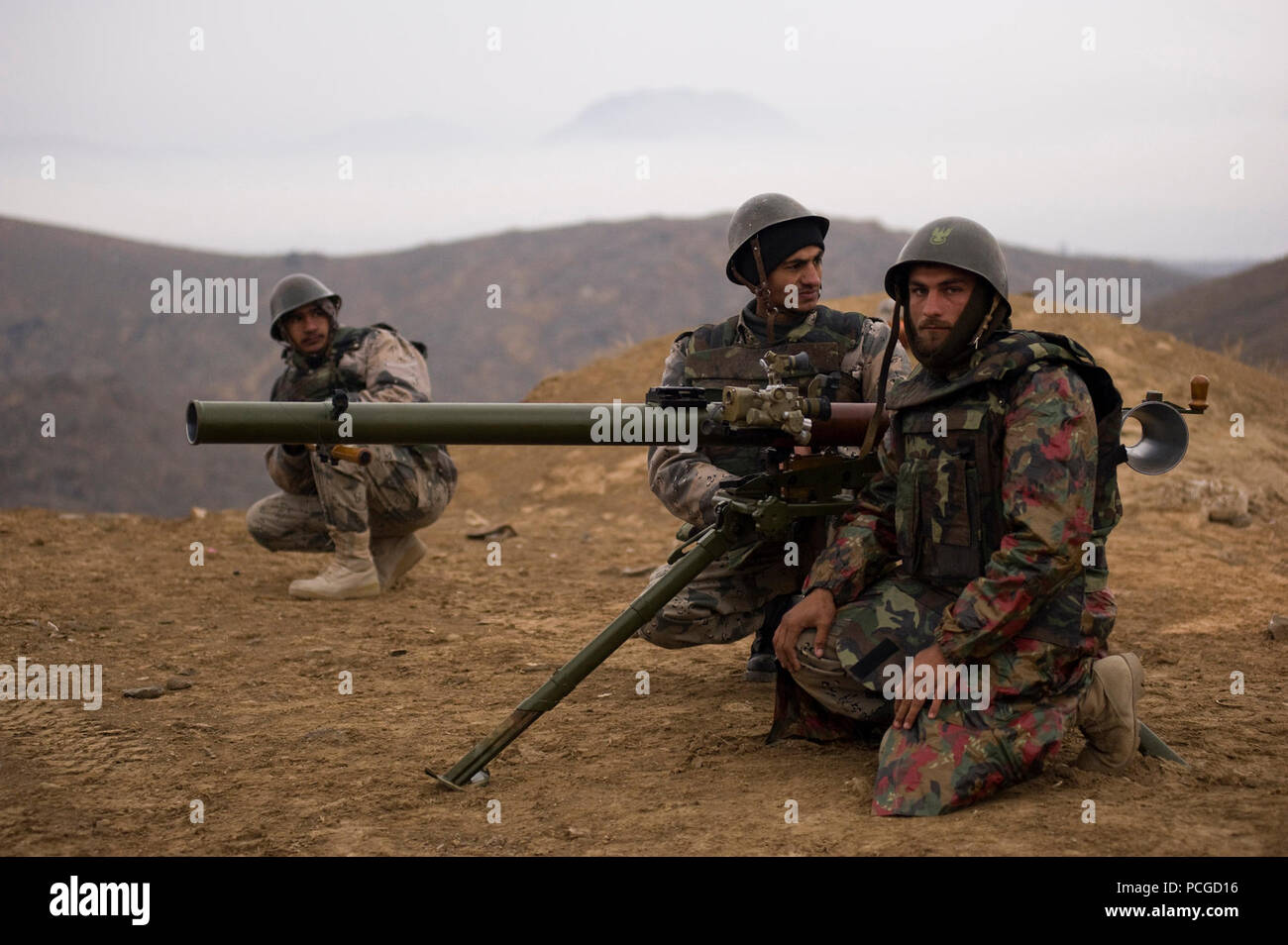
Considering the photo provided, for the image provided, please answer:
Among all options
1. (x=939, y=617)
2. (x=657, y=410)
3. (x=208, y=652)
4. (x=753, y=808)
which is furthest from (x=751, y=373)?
(x=208, y=652)

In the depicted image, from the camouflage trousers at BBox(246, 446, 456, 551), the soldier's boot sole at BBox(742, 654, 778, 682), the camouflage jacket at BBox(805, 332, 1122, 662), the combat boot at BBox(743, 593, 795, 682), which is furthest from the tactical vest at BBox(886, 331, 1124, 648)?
the camouflage trousers at BBox(246, 446, 456, 551)

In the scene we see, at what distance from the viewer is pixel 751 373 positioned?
5191 mm

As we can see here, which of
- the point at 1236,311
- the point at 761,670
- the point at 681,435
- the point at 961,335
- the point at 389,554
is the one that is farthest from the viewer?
the point at 1236,311

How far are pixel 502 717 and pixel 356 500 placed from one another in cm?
252

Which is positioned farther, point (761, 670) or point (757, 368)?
point (761, 670)

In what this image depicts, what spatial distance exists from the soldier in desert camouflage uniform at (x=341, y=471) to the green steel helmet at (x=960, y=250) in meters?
3.66

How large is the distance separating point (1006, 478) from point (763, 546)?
1.49 metres

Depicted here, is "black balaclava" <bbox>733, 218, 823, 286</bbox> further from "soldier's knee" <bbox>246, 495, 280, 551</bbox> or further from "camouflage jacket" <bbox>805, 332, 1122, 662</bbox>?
"soldier's knee" <bbox>246, 495, 280, 551</bbox>

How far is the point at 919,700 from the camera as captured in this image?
12.4 ft

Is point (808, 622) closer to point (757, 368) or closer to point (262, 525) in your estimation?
point (757, 368)

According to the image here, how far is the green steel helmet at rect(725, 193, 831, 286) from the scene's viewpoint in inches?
206

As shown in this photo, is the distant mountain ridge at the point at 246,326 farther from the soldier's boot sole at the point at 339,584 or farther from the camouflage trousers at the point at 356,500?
the soldier's boot sole at the point at 339,584

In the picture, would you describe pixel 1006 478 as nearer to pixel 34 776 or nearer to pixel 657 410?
pixel 657 410

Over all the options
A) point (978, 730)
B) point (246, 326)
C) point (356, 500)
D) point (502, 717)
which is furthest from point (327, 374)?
point (246, 326)
